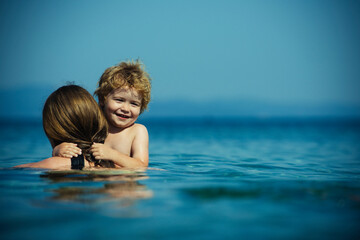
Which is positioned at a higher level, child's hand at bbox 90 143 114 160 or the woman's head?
the woman's head

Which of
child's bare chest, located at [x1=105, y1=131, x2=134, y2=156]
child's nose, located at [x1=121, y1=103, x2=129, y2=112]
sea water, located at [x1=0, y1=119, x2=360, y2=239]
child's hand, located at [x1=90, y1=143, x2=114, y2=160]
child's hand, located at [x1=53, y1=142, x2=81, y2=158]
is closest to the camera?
sea water, located at [x1=0, y1=119, x2=360, y2=239]

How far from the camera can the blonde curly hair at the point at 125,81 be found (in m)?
5.09

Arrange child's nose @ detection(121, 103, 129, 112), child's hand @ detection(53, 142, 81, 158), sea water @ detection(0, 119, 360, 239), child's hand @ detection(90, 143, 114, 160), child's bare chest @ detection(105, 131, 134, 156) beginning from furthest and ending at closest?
child's bare chest @ detection(105, 131, 134, 156) → child's nose @ detection(121, 103, 129, 112) → child's hand @ detection(90, 143, 114, 160) → child's hand @ detection(53, 142, 81, 158) → sea water @ detection(0, 119, 360, 239)

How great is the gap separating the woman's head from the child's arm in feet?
0.57

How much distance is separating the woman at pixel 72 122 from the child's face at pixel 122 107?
592mm

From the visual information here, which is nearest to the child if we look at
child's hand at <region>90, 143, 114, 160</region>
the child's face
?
the child's face

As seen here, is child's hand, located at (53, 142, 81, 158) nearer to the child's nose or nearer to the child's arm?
the child's arm

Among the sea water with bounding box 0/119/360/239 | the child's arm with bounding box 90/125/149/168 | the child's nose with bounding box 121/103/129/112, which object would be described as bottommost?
the sea water with bounding box 0/119/360/239

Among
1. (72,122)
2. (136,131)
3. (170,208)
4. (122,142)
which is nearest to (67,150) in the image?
(72,122)

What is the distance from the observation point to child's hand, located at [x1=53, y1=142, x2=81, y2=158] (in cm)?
411

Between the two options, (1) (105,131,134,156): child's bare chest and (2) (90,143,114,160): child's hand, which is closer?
(2) (90,143,114,160): child's hand

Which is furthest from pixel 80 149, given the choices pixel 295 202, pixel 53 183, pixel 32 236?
pixel 295 202

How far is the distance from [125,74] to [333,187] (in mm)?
3164

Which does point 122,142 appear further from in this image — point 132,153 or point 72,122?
point 72,122
